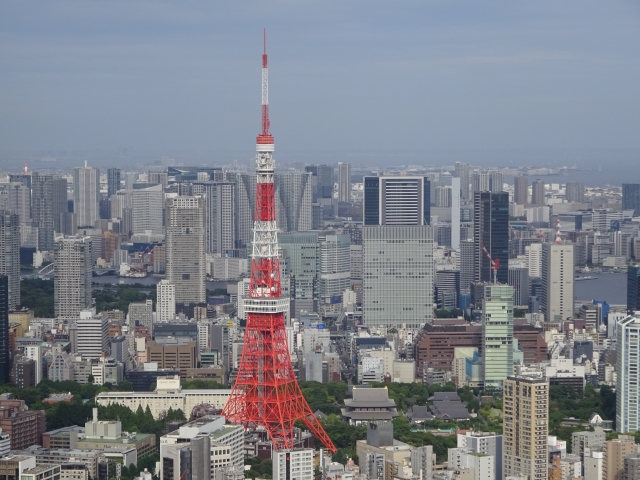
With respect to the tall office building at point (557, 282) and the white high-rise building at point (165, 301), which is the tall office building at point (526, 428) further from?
the white high-rise building at point (165, 301)

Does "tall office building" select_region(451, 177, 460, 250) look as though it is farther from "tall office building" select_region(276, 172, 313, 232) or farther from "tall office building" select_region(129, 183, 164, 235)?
"tall office building" select_region(129, 183, 164, 235)

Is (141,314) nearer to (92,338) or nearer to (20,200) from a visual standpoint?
(92,338)

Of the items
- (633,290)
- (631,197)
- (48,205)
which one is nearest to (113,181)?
(48,205)

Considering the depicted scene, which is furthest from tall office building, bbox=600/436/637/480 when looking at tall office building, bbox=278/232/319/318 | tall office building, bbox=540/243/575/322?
tall office building, bbox=278/232/319/318

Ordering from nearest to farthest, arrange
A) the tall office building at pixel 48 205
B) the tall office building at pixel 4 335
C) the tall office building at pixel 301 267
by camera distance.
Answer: the tall office building at pixel 4 335 → the tall office building at pixel 301 267 → the tall office building at pixel 48 205

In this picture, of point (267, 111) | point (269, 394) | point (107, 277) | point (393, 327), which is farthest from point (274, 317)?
point (107, 277)

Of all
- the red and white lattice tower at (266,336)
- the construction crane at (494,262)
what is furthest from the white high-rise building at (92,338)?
the construction crane at (494,262)
